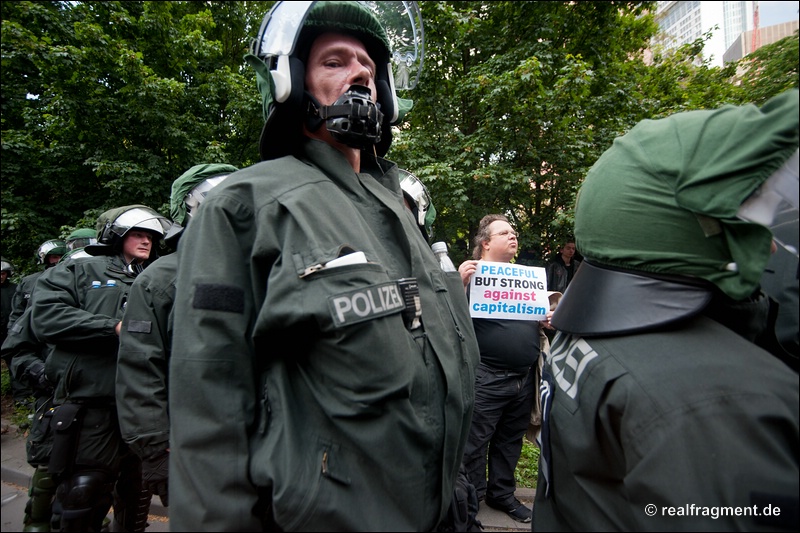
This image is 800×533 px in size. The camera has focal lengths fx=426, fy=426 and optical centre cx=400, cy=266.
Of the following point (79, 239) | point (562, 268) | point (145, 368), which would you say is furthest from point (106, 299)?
point (562, 268)

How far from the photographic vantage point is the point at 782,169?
1.04m

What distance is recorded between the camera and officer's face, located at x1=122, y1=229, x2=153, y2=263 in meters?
3.82

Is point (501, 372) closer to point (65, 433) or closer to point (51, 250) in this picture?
point (65, 433)

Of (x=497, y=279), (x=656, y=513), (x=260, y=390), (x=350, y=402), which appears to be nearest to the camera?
(x=656, y=513)

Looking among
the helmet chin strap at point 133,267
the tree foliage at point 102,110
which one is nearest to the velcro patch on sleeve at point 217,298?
the helmet chin strap at point 133,267

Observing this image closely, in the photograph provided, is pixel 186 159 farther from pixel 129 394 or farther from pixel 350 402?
pixel 350 402

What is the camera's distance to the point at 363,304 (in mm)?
1216

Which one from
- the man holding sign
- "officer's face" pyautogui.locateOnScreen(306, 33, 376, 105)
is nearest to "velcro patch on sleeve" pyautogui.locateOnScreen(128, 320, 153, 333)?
"officer's face" pyautogui.locateOnScreen(306, 33, 376, 105)

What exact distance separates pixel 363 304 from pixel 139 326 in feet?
7.29

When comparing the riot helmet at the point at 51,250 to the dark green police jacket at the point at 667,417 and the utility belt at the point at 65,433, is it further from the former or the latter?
the dark green police jacket at the point at 667,417

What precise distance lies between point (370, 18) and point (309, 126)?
1.78ft

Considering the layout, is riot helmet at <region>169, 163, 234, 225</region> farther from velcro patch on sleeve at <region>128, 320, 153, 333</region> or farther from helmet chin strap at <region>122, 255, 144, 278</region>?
velcro patch on sleeve at <region>128, 320, 153, 333</region>

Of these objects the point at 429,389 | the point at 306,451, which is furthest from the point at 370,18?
the point at 306,451

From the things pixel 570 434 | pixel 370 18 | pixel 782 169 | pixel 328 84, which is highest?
pixel 370 18
